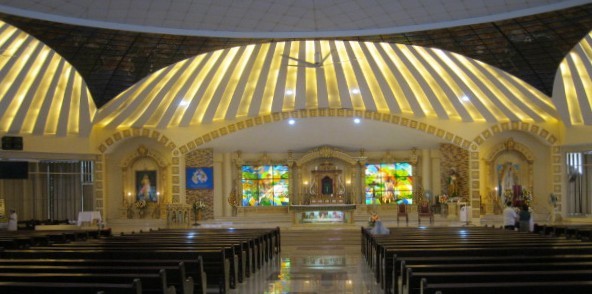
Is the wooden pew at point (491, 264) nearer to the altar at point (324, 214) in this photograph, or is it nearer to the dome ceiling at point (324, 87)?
the dome ceiling at point (324, 87)

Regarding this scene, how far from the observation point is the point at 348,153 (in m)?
25.4

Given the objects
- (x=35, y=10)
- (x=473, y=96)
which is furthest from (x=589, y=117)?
(x=35, y=10)

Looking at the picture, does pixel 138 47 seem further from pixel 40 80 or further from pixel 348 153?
pixel 348 153

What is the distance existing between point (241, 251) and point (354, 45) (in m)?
9.78

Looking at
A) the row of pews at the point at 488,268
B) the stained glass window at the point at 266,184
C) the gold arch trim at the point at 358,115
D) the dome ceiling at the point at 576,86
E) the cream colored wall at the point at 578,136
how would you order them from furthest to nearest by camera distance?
the stained glass window at the point at 266,184 → the gold arch trim at the point at 358,115 → the cream colored wall at the point at 578,136 → the dome ceiling at the point at 576,86 → the row of pews at the point at 488,268

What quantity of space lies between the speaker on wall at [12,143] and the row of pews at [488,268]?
14.1 m

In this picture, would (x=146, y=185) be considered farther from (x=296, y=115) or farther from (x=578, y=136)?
(x=578, y=136)

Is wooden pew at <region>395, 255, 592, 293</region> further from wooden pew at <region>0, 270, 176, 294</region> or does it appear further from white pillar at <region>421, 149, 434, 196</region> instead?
white pillar at <region>421, 149, 434, 196</region>

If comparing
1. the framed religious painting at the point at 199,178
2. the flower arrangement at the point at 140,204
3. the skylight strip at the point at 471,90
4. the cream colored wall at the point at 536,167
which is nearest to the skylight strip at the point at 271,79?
the framed religious painting at the point at 199,178

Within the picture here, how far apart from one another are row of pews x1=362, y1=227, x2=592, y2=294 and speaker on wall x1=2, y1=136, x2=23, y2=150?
46.2ft

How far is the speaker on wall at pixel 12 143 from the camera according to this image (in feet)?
66.7

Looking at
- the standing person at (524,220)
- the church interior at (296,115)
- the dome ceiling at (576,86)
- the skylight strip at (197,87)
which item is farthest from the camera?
the skylight strip at (197,87)

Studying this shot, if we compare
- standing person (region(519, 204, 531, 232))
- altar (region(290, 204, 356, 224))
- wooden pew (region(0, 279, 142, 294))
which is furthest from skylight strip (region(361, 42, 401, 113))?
wooden pew (region(0, 279, 142, 294))

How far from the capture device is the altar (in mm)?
21656
